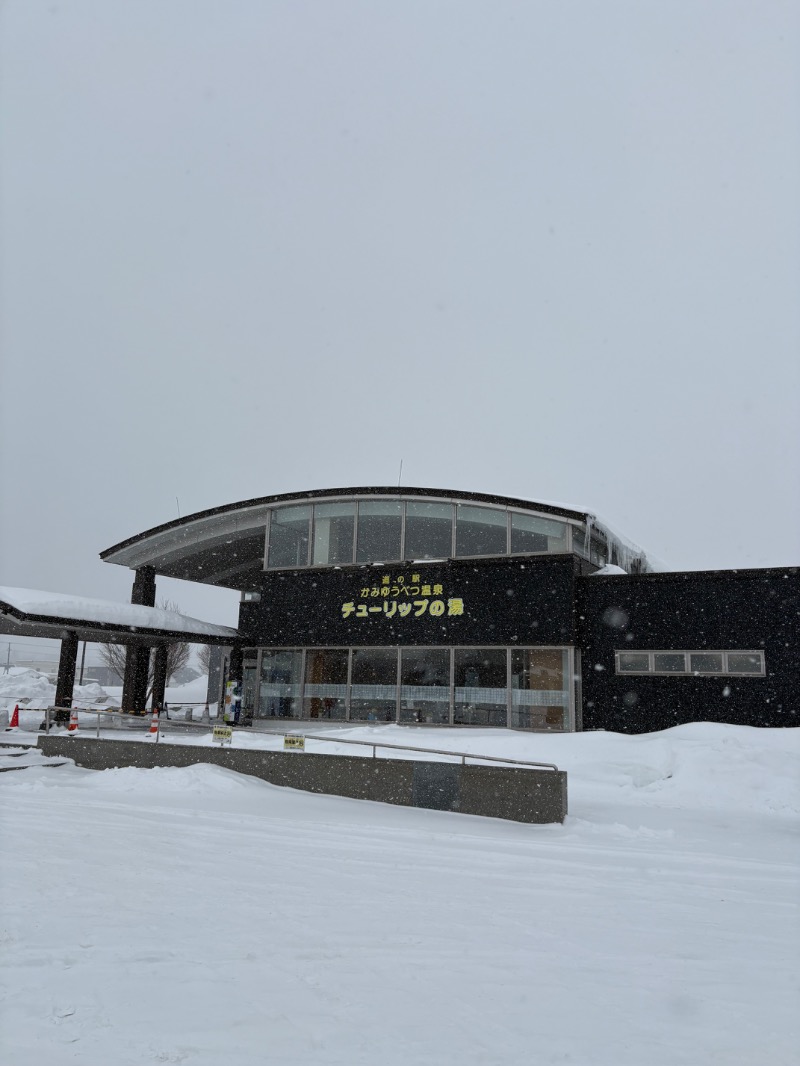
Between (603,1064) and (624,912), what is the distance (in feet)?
9.18

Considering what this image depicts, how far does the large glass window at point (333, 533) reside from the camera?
21125mm

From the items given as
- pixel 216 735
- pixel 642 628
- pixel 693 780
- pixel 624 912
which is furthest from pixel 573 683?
pixel 624 912

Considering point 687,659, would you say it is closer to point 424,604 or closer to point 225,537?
point 424,604

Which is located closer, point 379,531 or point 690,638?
point 690,638

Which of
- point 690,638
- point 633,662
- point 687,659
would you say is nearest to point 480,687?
point 633,662

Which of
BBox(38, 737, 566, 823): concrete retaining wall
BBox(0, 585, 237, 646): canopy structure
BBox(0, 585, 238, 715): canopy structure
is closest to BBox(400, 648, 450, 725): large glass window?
BBox(38, 737, 566, 823): concrete retaining wall

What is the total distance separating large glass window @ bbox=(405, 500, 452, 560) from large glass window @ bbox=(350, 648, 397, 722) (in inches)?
100

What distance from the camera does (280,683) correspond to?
21.5 m

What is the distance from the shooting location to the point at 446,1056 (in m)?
3.88

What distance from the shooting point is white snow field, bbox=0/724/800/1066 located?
405 cm

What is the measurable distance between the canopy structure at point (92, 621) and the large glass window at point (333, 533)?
485 cm

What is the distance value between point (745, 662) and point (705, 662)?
0.77m

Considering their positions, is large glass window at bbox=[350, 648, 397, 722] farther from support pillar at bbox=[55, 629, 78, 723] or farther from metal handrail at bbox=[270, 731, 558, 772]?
support pillar at bbox=[55, 629, 78, 723]

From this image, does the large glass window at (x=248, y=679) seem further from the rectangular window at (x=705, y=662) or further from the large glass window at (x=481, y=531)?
the rectangular window at (x=705, y=662)
